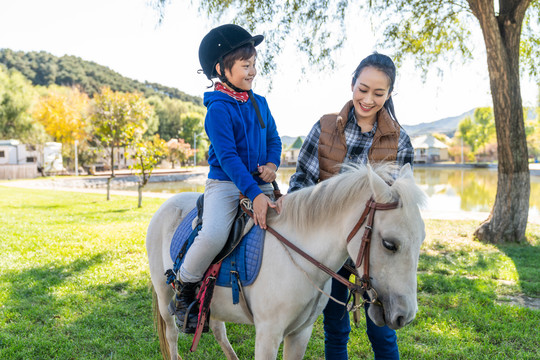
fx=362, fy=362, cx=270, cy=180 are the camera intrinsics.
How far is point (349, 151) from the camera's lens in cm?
223

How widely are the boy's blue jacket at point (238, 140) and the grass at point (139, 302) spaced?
194 centimetres

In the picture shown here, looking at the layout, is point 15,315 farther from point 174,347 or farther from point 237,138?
point 237,138

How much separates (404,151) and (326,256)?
2.80ft

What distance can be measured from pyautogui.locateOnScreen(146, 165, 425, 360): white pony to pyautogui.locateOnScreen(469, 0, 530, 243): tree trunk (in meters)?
6.70

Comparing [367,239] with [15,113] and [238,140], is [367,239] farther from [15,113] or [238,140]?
[15,113]

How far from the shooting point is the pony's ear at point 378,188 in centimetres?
158

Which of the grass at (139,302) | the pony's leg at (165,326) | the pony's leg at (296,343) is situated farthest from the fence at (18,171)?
the pony's leg at (296,343)

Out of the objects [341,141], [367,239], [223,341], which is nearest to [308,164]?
[341,141]

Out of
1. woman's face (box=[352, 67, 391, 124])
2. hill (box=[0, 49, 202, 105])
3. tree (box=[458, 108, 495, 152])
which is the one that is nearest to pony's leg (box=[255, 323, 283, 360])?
woman's face (box=[352, 67, 391, 124])

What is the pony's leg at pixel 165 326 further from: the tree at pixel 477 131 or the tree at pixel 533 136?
the tree at pixel 477 131

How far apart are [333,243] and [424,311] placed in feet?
9.24

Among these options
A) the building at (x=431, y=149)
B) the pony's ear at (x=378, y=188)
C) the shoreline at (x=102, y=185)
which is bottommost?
the shoreline at (x=102, y=185)

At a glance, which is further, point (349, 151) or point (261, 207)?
point (349, 151)

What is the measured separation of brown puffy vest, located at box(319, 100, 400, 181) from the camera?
216cm
